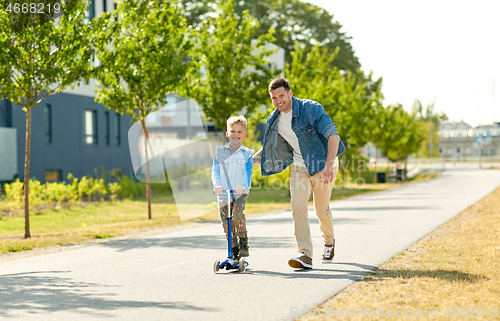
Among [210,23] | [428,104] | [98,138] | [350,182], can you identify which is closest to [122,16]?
[210,23]

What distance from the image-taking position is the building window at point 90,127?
96.6ft

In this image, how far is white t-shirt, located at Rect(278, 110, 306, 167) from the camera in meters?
6.57

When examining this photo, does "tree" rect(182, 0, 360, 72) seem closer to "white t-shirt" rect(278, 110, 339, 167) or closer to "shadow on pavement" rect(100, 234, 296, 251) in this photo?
"shadow on pavement" rect(100, 234, 296, 251)

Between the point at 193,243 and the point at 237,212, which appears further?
the point at 193,243

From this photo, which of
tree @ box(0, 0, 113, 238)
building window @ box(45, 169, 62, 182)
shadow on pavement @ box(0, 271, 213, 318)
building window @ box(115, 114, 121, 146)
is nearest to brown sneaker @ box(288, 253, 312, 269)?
shadow on pavement @ box(0, 271, 213, 318)

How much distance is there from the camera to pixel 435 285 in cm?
548

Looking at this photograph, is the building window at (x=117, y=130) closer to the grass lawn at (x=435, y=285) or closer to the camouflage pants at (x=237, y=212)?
the grass lawn at (x=435, y=285)

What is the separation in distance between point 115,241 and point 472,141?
116 m

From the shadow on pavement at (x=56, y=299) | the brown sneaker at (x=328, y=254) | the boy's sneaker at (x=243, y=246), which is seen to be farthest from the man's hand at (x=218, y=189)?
the brown sneaker at (x=328, y=254)

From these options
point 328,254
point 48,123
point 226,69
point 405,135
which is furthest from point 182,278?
point 405,135

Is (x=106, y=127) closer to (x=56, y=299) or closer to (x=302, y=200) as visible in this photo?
(x=302, y=200)

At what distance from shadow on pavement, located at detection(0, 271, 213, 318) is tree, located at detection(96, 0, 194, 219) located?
27.0ft

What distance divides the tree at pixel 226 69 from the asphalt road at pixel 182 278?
7.55m

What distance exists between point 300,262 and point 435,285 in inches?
63.5
